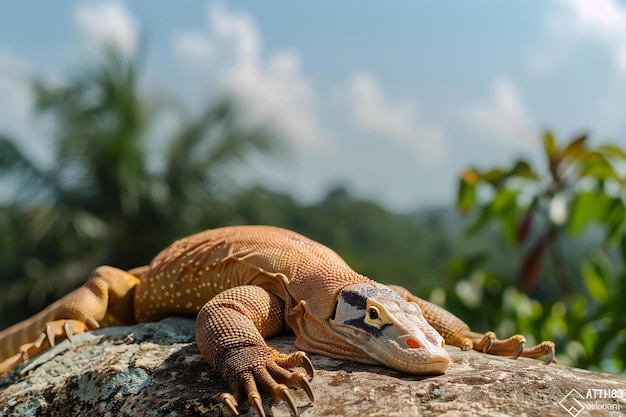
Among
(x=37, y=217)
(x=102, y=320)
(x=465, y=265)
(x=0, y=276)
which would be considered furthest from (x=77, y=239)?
(x=102, y=320)

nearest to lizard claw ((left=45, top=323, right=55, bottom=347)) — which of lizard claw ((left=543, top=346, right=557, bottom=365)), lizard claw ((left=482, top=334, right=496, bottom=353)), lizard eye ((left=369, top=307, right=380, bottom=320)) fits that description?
lizard eye ((left=369, top=307, right=380, bottom=320))

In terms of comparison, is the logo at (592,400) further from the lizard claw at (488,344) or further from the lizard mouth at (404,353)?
the lizard claw at (488,344)

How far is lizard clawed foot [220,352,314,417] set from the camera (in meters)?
2.71

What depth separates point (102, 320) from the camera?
15.1 ft

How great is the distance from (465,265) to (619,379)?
5.38 m

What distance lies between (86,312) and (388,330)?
244 cm

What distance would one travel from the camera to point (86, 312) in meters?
4.45

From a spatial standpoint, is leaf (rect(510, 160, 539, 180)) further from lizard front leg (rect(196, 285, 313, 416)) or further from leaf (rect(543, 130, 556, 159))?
lizard front leg (rect(196, 285, 313, 416))

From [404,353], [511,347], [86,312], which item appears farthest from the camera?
[86,312]

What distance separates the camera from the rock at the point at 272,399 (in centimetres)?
272

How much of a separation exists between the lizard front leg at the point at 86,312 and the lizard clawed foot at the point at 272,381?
1897 millimetres

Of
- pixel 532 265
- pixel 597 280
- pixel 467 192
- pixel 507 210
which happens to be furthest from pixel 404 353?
pixel 597 280

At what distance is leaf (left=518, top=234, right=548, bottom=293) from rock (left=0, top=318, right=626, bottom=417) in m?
4.74

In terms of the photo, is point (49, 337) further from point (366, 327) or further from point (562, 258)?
point (562, 258)
